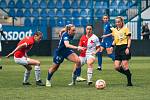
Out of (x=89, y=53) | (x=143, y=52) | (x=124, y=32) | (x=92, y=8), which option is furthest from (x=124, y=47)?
(x=92, y=8)

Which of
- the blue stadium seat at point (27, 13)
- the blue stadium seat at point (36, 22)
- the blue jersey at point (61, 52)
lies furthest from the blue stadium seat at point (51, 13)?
the blue jersey at point (61, 52)

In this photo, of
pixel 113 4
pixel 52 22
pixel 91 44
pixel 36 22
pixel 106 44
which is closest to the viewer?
pixel 91 44

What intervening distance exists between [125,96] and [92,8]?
29.7 m

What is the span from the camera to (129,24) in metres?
41.1

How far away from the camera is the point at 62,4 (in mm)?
44531

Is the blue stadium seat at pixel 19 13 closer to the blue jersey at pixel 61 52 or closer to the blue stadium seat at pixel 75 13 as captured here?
the blue stadium seat at pixel 75 13

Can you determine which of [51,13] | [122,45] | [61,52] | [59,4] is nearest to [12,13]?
Answer: [51,13]

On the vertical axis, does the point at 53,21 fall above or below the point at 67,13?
below

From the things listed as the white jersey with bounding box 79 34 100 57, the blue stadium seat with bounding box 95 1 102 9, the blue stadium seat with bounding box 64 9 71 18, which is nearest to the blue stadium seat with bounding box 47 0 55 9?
the blue stadium seat with bounding box 64 9 71 18

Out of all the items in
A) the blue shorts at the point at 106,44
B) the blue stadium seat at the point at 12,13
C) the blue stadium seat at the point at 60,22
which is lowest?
the blue shorts at the point at 106,44

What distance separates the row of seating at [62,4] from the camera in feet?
143

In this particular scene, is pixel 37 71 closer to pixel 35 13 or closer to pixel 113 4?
pixel 35 13

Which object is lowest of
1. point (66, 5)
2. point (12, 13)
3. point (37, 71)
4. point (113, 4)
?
point (37, 71)

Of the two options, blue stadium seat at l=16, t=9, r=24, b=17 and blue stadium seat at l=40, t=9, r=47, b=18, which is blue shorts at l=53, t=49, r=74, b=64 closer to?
blue stadium seat at l=16, t=9, r=24, b=17
